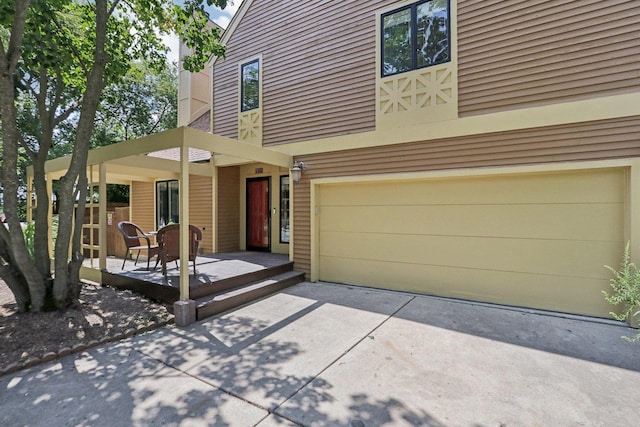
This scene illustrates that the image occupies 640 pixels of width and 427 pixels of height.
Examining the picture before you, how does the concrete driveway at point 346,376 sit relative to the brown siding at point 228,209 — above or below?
below

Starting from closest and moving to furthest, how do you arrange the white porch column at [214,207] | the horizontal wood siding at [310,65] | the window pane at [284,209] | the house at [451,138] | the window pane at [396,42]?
the house at [451,138]
the window pane at [396,42]
the horizontal wood siding at [310,65]
the window pane at [284,209]
the white porch column at [214,207]

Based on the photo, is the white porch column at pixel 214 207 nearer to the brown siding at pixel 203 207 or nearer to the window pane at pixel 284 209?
the brown siding at pixel 203 207

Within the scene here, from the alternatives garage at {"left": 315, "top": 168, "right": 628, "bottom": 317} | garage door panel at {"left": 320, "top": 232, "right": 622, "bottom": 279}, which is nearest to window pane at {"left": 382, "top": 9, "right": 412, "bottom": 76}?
garage at {"left": 315, "top": 168, "right": 628, "bottom": 317}

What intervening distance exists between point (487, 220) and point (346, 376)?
3.52 metres

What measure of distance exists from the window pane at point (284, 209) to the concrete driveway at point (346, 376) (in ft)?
11.9

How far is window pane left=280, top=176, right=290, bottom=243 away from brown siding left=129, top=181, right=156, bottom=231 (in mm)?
4821

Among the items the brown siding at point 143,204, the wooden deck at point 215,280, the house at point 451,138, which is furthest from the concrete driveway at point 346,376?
the brown siding at point 143,204

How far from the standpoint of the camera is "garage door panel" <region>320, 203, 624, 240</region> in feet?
14.0

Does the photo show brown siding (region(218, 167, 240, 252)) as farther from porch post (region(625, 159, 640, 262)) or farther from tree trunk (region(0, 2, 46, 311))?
porch post (region(625, 159, 640, 262))

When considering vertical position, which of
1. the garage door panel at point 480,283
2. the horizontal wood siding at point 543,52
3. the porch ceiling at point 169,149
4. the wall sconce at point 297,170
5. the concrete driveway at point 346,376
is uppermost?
the horizontal wood siding at point 543,52

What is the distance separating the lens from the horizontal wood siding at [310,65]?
5.95 meters

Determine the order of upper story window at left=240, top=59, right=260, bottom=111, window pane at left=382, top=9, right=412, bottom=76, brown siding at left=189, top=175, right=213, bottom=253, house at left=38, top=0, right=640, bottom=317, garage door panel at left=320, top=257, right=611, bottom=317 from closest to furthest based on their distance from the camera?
house at left=38, top=0, right=640, bottom=317, garage door panel at left=320, top=257, right=611, bottom=317, window pane at left=382, top=9, right=412, bottom=76, upper story window at left=240, top=59, right=260, bottom=111, brown siding at left=189, top=175, right=213, bottom=253

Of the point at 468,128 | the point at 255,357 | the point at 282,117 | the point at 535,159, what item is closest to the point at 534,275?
the point at 535,159

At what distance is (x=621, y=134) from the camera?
402 centimetres
